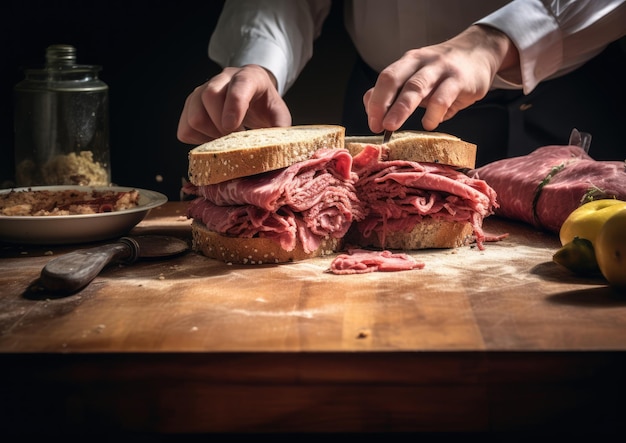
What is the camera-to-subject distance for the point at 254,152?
2.36m

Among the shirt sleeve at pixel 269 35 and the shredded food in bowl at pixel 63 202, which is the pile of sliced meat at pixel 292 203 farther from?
the shirt sleeve at pixel 269 35

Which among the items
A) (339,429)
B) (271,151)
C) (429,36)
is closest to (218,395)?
(339,429)

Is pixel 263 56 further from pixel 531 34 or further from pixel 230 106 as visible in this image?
pixel 531 34

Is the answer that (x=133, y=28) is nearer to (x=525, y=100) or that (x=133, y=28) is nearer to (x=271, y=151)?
(x=525, y=100)

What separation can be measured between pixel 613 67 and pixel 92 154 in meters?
2.69

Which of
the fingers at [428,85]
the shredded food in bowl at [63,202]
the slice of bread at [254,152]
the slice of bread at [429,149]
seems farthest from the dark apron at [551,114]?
the shredded food in bowl at [63,202]

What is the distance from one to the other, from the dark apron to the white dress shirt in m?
0.19

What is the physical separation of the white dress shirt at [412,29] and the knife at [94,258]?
1.25 meters

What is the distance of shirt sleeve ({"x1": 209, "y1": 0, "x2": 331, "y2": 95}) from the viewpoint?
11.6 feet

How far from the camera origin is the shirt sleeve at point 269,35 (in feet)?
11.6

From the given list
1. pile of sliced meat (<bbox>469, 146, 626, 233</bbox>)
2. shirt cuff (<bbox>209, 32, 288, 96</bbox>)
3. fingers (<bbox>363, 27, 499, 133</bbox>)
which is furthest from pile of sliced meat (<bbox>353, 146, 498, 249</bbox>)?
shirt cuff (<bbox>209, 32, 288, 96</bbox>)

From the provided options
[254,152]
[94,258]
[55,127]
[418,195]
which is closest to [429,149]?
[418,195]

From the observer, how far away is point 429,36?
3.74m

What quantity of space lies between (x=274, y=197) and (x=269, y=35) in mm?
1598
